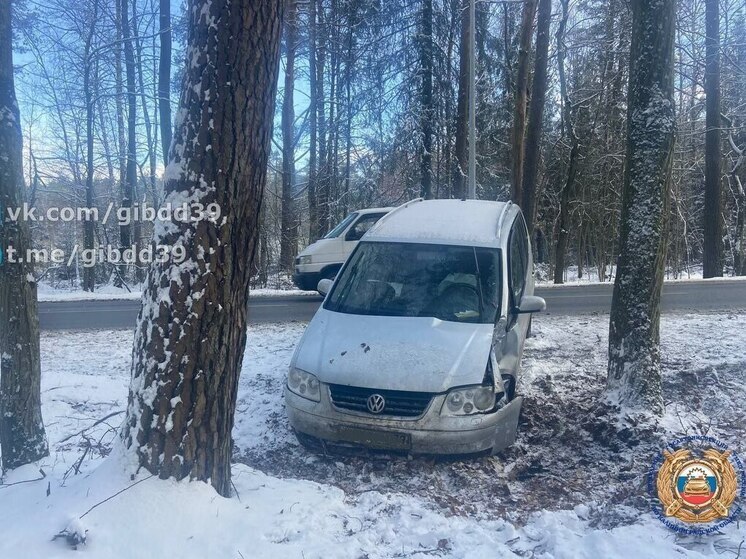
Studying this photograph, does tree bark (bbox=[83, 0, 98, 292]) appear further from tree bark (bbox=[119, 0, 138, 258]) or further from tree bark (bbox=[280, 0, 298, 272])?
tree bark (bbox=[280, 0, 298, 272])

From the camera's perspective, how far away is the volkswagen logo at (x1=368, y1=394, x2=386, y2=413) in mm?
4426

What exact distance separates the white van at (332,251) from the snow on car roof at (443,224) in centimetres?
728

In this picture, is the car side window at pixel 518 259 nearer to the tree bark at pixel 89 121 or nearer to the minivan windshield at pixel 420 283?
the minivan windshield at pixel 420 283

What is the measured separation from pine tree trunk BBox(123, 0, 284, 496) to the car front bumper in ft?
4.45

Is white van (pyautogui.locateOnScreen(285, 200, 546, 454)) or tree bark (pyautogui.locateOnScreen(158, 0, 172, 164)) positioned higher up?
tree bark (pyautogui.locateOnScreen(158, 0, 172, 164))

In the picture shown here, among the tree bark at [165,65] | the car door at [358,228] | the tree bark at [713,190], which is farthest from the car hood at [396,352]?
the tree bark at [713,190]

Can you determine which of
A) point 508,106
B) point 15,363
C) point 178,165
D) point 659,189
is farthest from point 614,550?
point 508,106

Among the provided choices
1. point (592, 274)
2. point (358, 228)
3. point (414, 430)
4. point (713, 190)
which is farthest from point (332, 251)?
point (592, 274)

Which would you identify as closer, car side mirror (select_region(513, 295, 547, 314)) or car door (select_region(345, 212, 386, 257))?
car side mirror (select_region(513, 295, 547, 314))

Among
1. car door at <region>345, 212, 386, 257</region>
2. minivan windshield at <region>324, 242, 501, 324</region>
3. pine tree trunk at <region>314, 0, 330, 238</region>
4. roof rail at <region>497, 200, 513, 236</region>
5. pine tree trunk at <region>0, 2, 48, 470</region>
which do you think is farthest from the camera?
pine tree trunk at <region>314, 0, 330, 238</region>

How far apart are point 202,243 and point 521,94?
16468 mm

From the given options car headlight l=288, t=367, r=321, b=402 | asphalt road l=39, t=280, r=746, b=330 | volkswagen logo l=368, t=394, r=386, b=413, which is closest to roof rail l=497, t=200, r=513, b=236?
volkswagen logo l=368, t=394, r=386, b=413

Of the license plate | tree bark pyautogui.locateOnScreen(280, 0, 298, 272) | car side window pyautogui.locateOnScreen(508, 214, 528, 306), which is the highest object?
tree bark pyautogui.locateOnScreen(280, 0, 298, 272)

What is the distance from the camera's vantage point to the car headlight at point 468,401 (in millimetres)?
4420
